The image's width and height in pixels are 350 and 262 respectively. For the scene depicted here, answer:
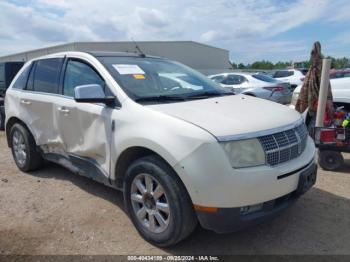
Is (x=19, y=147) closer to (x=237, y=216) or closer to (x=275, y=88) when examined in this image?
(x=237, y=216)

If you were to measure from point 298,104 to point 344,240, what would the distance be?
11.8 feet

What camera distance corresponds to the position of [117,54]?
4.30 m

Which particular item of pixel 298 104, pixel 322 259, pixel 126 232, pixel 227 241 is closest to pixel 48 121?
pixel 126 232

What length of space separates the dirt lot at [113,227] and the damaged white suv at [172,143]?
0.36 m

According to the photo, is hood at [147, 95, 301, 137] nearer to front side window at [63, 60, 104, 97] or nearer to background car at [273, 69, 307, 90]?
front side window at [63, 60, 104, 97]

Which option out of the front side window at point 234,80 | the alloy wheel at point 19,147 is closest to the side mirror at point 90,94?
the alloy wheel at point 19,147

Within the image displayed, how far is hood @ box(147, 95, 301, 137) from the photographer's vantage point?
2809mm

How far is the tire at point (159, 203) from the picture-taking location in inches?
113

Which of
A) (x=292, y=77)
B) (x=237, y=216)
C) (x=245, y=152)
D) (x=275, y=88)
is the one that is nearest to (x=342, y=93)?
(x=245, y=152)

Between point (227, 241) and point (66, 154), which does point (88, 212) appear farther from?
point (227, 241)

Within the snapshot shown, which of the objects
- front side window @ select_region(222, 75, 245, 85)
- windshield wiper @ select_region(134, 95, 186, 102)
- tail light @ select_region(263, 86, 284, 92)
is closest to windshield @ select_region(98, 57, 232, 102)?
windshield wiper @ select_region(134, 95, 186, 102)

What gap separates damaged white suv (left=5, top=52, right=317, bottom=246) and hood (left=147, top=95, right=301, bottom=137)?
0.03ft

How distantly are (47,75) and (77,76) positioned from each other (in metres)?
0.80

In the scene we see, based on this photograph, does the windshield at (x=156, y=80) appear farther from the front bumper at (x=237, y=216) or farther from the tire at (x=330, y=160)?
the tire at (x=330, y=160)
